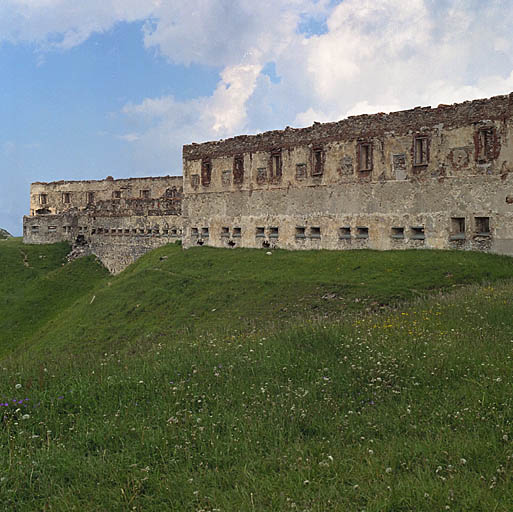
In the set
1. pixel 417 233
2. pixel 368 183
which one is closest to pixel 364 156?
pixel 368 183

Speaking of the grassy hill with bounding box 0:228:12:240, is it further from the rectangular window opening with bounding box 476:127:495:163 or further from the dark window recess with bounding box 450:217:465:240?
the rectangular window opening with bounding box 476:127:495:163

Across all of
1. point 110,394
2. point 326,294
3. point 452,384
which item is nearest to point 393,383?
point 452,384

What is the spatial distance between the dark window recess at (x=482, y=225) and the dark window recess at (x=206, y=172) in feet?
58.6

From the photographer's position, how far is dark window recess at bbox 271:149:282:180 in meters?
32.1

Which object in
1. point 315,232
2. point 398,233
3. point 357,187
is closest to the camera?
point 398,233

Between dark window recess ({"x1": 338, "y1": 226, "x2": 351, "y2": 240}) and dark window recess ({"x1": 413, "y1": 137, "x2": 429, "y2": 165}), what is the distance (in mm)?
5039

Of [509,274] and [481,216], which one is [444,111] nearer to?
[481,216]

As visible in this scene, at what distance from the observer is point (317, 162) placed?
3036cm

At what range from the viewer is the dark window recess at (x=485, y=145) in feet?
78.7

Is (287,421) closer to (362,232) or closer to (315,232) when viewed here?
(362,232)

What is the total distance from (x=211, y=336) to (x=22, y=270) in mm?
30623

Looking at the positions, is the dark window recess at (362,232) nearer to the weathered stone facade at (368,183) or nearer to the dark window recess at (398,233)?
the weathered stone facade at (368,183)

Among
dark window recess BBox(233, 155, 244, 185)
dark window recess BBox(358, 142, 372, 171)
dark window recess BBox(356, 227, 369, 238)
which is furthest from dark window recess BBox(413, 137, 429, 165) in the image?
dark window recess BBox(233, 155, 244, 185)

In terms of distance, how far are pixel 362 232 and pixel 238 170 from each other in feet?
32.3
